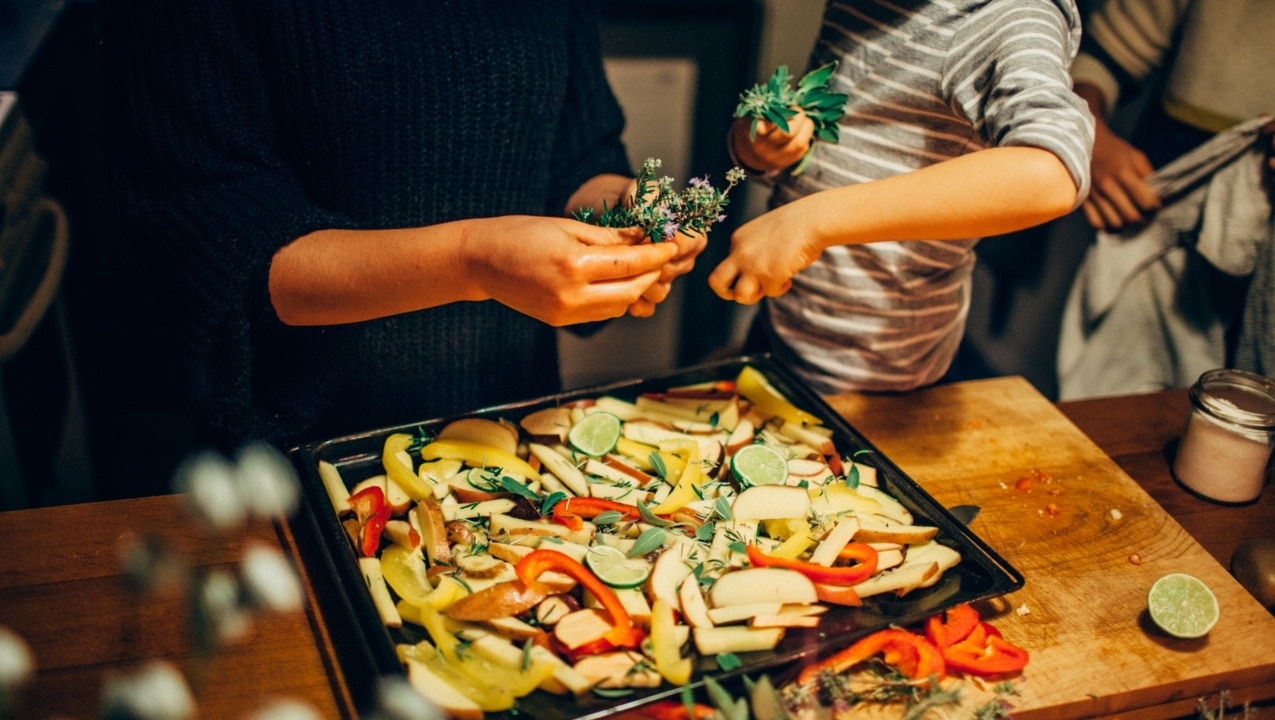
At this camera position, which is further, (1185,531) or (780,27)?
(780,27)

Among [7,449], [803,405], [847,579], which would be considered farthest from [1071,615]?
[7,449]

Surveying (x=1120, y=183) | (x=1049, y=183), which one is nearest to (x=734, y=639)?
(x=1049, y=183)

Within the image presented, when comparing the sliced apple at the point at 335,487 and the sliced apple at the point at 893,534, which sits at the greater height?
the sliced apple at the point at 893,534

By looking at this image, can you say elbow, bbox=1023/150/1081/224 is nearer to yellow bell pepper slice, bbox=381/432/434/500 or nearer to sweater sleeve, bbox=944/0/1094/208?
sweater sleeve, bbox=944/0/1094/208

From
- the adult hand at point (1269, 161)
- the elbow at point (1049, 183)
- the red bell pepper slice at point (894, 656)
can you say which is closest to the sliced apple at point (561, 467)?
the red bell pepper slice at point (894, 656)

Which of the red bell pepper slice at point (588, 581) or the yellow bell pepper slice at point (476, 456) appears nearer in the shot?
the red bell pepper slice at point (588, 581)

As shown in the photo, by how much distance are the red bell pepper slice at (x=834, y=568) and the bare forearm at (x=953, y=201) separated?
44cm

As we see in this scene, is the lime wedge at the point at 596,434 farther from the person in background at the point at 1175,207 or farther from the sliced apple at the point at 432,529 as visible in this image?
the person in background at the point at 1175,207

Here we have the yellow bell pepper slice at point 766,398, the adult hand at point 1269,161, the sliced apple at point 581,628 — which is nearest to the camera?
the sliced apple at point 581,628

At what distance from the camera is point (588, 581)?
1.18 metres

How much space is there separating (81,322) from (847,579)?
109 inches

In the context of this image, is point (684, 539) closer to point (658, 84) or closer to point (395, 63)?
point (395, 63)

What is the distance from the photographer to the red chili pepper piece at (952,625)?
1185 mm

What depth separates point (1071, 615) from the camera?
1.27 m
